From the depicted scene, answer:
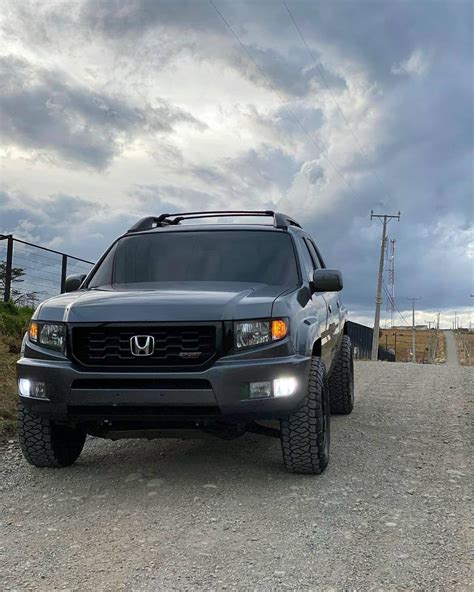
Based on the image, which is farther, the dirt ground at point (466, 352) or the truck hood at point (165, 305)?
the dirt ground at point (466, 352)

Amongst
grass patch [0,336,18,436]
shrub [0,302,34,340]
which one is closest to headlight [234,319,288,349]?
grass patch [0,336,18,436]

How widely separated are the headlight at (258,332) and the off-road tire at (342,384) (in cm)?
291

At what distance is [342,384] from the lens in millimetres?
7094

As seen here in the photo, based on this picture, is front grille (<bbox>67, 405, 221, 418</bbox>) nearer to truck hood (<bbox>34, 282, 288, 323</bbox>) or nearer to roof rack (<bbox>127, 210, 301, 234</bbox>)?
truck hood (<bbox>34, 282, 288, 323</bbox>)

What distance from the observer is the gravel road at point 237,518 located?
3059mm

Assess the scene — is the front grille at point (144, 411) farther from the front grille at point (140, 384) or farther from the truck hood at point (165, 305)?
the truck hood at point (165, 305)

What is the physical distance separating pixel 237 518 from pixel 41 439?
1.72m

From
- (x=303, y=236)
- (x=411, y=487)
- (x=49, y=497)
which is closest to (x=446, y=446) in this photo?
(x=411, y=487)

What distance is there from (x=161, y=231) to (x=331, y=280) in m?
1.65

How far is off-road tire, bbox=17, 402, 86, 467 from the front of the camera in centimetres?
464

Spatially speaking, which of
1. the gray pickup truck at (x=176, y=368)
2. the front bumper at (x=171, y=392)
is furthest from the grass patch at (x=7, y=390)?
the front bumper at (x=171, y=392)

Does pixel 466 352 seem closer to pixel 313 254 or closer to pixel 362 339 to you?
pixel 362 339

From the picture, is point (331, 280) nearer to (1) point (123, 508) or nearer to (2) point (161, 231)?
(2) point (161, 231)

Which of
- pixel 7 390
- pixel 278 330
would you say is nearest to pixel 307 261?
pixel 278 330
